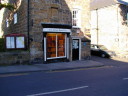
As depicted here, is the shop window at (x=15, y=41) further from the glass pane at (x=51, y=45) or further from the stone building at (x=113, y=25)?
the stone building at (x=113, y=25)

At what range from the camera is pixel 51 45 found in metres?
15.5

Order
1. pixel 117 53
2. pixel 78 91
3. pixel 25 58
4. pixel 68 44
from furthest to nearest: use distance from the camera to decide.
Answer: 1. pixel 117 53
2. pixel 68 44
3. pixel 25 58
4. pixel 78 91

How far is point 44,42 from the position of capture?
1469cm

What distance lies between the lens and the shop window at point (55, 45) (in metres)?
15.3

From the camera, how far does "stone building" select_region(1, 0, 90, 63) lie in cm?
1411

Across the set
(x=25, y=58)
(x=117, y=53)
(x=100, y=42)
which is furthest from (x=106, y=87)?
(x=100, y=42)

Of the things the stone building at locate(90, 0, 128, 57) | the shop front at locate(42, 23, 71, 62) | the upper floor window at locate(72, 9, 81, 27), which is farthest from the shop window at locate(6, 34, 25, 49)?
the stone building at locate(90, 0, 128, 57)

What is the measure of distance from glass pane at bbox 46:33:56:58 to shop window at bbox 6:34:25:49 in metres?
2.45

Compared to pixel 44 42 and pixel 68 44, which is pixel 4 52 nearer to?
pixel 44 42

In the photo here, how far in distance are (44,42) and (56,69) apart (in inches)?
141

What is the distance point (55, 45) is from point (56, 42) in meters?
0.33

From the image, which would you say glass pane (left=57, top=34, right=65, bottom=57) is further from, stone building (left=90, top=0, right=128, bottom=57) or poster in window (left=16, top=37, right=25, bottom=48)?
stone building (left=90, top=0, right=128, bottom=57)

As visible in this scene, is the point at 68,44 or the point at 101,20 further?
the point at 101,20

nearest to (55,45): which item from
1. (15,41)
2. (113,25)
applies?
(15,41)
